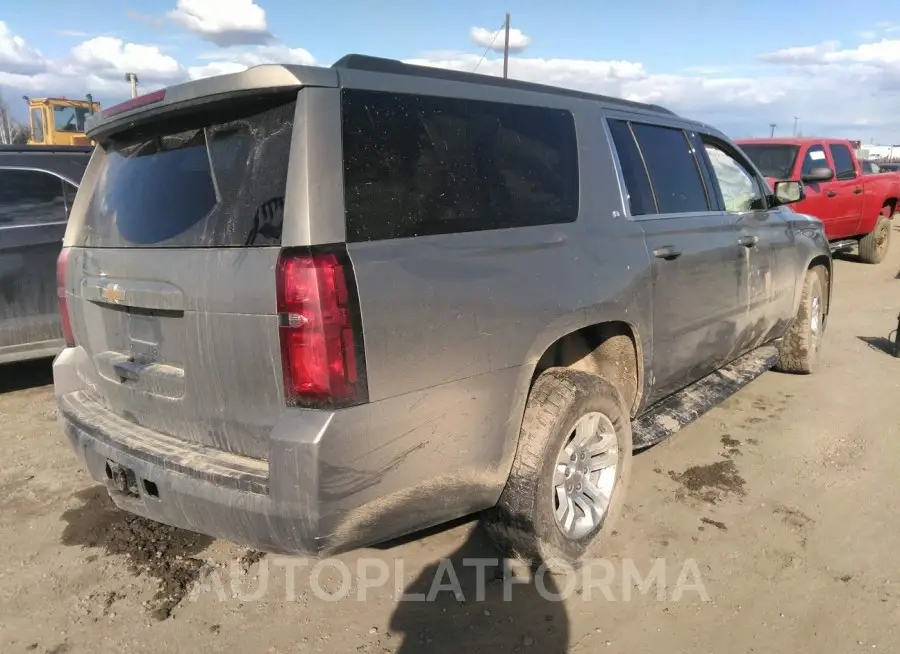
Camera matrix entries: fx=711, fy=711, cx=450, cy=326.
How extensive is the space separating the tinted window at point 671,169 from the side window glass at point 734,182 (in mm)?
340

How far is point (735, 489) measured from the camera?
3768 mm

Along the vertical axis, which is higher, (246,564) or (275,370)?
(275,370)

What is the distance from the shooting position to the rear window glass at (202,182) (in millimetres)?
2191

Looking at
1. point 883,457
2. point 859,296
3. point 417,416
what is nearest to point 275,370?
point 417,416

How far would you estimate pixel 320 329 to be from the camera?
6.75 ft

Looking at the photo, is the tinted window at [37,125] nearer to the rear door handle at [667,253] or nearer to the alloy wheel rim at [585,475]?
the rear door handle at [667,253]

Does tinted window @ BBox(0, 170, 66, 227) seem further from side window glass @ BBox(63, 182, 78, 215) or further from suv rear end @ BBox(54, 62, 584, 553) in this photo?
suv rear end @ BBox(54, 62, 584, 553)

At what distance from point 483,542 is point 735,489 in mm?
1456

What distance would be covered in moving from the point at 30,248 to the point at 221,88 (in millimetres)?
3671

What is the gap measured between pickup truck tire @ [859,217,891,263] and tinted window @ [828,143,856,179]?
4.99 feet

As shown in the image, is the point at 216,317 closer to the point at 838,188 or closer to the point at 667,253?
the point at 667,253

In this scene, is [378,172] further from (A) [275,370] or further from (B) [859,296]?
(B) [859,296]

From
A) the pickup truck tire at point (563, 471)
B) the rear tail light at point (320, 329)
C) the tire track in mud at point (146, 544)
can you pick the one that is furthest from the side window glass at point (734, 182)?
the tire track in mud at point (146, 544)

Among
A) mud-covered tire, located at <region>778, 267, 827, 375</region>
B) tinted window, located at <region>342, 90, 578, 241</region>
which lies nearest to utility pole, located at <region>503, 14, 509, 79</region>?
mud-covered tire, located at <region>778, 267, 827, 375</region>
